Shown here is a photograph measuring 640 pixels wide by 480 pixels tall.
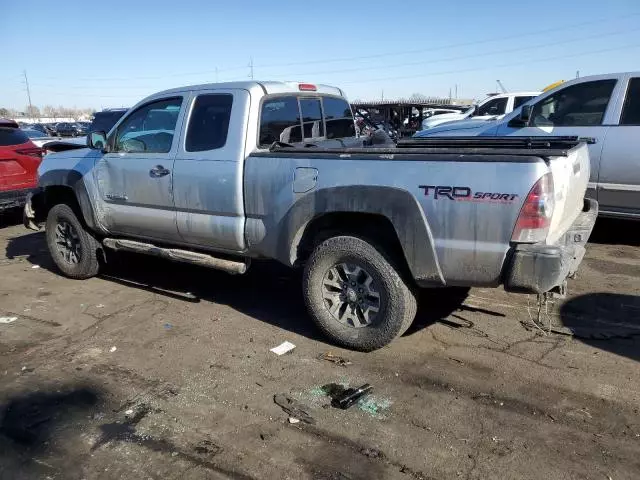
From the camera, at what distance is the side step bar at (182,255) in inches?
188

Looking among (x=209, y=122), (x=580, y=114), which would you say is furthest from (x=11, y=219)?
(x=580, y=114)

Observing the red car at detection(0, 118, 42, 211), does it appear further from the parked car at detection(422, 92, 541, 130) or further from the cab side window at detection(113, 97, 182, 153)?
the parked car at detection(422, 92, 541, 130)

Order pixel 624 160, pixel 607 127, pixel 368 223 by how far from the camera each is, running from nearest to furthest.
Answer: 1. pixel 368 223
2. pixel 624 160
3. pixel 607 127

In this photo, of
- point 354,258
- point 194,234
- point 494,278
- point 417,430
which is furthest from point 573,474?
point 194,234

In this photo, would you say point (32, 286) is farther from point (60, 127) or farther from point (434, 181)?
point (60, 127)

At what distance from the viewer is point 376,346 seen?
4.09 meters

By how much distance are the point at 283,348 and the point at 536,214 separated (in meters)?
2.12

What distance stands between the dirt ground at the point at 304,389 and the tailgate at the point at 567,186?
0.97 metres

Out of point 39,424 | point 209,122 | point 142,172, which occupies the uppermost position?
point 209,122

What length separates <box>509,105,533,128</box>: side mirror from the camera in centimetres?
705

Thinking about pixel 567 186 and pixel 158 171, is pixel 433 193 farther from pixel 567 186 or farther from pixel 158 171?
pixel 158 171

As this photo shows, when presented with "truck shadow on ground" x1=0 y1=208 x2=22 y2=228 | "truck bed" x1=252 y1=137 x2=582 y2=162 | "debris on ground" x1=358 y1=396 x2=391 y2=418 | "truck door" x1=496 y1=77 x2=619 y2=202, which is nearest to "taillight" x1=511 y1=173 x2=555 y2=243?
"truck bed" x1=252 y1=137 x2=582 y2=162

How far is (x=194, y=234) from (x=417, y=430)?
2703 millimetres

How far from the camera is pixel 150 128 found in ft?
17.5
